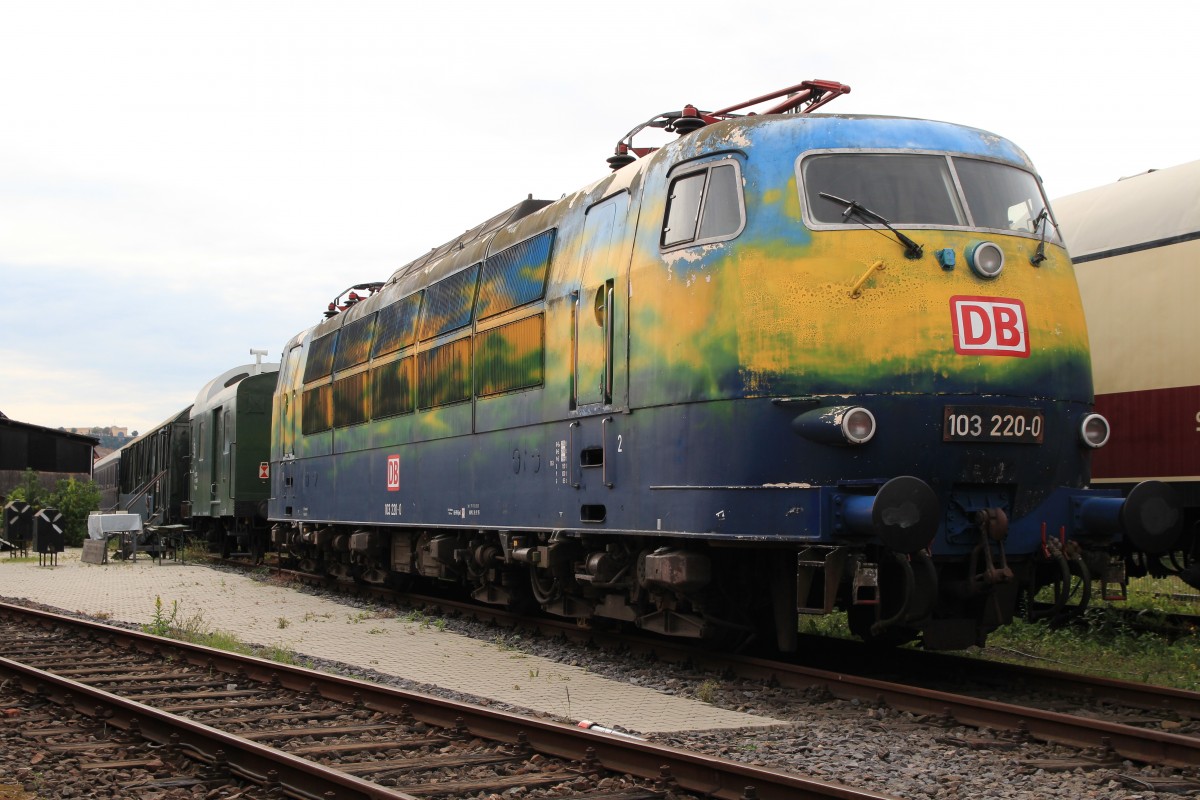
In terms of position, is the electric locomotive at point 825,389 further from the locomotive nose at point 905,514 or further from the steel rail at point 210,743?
the steel rail at point 210,743

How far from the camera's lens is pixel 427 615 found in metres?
14.0

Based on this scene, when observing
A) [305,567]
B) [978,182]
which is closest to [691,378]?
[978,182]

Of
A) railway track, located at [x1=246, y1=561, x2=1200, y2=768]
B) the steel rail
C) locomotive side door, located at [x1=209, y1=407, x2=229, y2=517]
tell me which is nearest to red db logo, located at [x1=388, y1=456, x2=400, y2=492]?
railway track, located at [x1=246, y1=561, x2=1200, y2=768]

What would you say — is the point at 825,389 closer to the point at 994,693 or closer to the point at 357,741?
the point at 994,693

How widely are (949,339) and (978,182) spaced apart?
1331 mm

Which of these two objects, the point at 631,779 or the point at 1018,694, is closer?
the point at 631,779

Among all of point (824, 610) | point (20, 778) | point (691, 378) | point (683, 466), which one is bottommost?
point (20, 778)

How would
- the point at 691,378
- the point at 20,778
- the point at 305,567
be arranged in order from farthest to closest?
the point at 305,567, the point at 691,378, the point at 20,778

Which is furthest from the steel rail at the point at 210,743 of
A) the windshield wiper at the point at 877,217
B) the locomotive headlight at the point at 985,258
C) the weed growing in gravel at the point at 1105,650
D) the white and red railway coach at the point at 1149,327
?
the white and red railway coach at the point at 1149,327

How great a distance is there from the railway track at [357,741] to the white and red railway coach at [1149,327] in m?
6.49

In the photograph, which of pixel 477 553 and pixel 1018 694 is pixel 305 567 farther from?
pixel 1018 694

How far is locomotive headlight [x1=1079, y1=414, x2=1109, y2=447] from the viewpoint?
8.44 meters

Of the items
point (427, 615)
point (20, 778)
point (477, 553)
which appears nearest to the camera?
point (20, 778)

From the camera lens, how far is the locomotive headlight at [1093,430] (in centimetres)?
844
